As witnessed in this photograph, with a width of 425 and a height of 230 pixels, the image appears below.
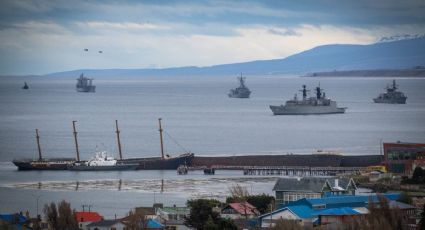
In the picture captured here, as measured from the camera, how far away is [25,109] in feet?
376

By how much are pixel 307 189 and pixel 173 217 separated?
3987mm

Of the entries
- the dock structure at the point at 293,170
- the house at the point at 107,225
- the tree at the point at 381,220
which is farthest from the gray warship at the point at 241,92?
the tree at the point at 381,220

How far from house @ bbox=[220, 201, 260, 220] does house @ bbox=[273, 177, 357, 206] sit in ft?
4.40

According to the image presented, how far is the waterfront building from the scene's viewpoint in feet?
141

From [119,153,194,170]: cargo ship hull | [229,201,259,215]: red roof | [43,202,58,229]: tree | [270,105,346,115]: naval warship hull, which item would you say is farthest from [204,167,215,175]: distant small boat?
[270,105,346,115]: naval warship hull

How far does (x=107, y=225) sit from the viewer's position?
2547cm

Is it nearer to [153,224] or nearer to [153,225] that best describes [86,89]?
[153,224]

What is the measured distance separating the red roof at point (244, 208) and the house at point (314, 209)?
3.99ft

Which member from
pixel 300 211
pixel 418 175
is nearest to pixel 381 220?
pixel 300 211

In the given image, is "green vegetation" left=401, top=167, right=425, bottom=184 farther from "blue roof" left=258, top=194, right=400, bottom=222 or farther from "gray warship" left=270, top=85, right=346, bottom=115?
"gray warship" left=270, top=85, right=346, bottom=115

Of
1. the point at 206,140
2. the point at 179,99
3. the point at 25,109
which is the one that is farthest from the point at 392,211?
the point at 179,99

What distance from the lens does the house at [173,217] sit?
26.4m

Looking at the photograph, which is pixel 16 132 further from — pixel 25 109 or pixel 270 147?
pixel 25 109

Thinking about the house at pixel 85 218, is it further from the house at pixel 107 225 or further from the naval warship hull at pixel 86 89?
the naval warship hull at pixel 86 89
